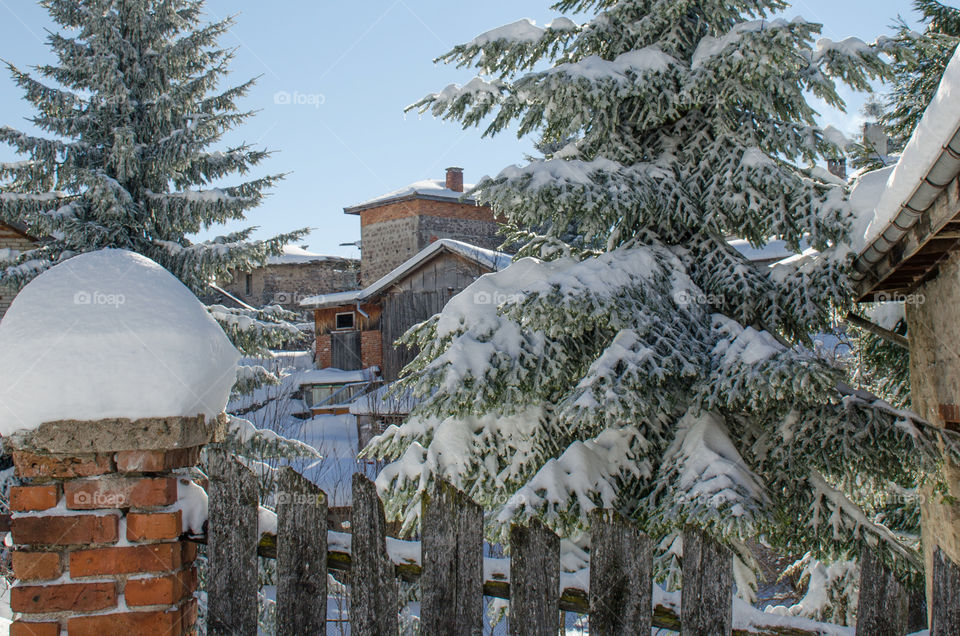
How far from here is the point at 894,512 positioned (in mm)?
6250

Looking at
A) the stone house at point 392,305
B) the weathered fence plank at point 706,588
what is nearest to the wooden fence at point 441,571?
the weathered fence plank at point 706,588

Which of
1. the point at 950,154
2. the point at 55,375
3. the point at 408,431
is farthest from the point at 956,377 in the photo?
the point at 55,375

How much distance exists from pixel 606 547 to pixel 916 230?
1.88 metres

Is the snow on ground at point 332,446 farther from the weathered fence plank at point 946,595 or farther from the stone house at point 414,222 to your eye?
the weathered fence plank at point 946,595

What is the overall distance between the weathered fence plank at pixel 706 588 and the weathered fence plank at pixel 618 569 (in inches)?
4.9

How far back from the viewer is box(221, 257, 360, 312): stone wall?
101 ft

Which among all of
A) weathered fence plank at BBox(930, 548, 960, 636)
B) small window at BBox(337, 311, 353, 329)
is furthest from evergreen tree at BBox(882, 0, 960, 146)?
small window at BBox(337, 311, 353, 329)

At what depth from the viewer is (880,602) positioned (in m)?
1.94

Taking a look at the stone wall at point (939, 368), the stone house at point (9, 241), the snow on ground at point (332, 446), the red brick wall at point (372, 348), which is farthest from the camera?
the red brick wall at point (372, 348)

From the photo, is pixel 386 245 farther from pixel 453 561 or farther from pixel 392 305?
pixel 453 561

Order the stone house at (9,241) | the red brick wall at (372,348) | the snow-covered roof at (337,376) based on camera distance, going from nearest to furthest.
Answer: the stone house at (9,241), the snow-covered roof at (337,376), the red brick wall at (372,348)

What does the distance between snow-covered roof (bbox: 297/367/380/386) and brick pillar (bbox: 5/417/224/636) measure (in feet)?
58.5

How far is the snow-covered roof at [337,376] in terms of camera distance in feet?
66.7

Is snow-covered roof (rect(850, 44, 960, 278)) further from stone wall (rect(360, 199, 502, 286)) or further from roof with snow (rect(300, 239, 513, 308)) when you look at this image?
stone wall (rect(360, 199, 502, 286))
